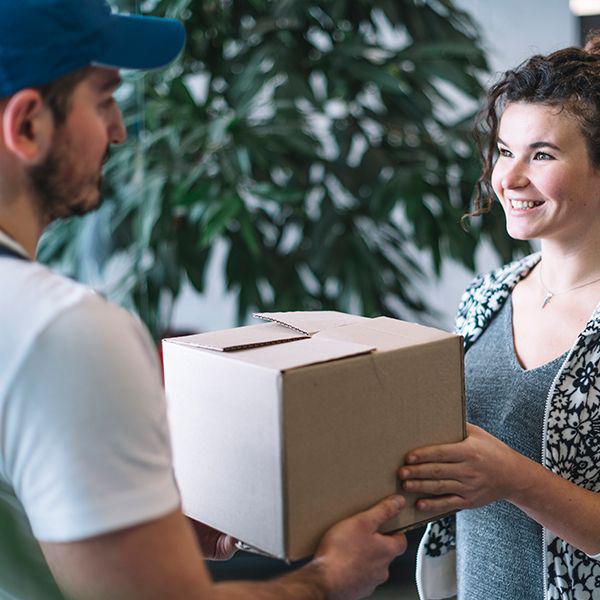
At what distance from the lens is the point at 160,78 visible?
86.8 inches

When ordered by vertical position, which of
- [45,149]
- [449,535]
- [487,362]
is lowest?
[449,535]

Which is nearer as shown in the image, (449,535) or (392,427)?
(392,427)

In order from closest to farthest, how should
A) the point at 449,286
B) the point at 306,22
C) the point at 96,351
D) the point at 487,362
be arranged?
the point at 96,351 → the point at 487,362 → the point at 306,22 → the point at 449,286

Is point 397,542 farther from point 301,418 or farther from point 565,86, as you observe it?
point 565,86

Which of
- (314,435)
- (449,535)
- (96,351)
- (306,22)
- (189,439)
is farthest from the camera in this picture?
(306,22)

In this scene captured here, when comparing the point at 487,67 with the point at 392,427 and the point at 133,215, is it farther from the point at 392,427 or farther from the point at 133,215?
the point at 392,427

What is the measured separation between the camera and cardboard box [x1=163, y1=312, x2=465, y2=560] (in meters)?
0.79

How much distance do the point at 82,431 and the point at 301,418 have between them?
0.84 feet

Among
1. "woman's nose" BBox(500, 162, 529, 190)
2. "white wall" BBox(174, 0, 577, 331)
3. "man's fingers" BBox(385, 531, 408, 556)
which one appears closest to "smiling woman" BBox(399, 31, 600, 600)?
"woman's nose" BBox(500, 162, 529, 190)

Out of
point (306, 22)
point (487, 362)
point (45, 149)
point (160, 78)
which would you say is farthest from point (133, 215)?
point (45, 149)

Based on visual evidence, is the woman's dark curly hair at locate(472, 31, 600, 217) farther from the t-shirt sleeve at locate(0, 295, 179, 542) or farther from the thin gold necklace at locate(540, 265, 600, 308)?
the t-shirt sleeve at locate(0, 295, 179, 542)

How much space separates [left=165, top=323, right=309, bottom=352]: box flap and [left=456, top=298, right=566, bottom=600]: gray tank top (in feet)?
1.33

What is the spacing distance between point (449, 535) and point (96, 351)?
924 mm

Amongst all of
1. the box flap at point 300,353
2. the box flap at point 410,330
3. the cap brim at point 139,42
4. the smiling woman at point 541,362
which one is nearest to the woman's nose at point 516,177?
the smiling woman at point 541,362
